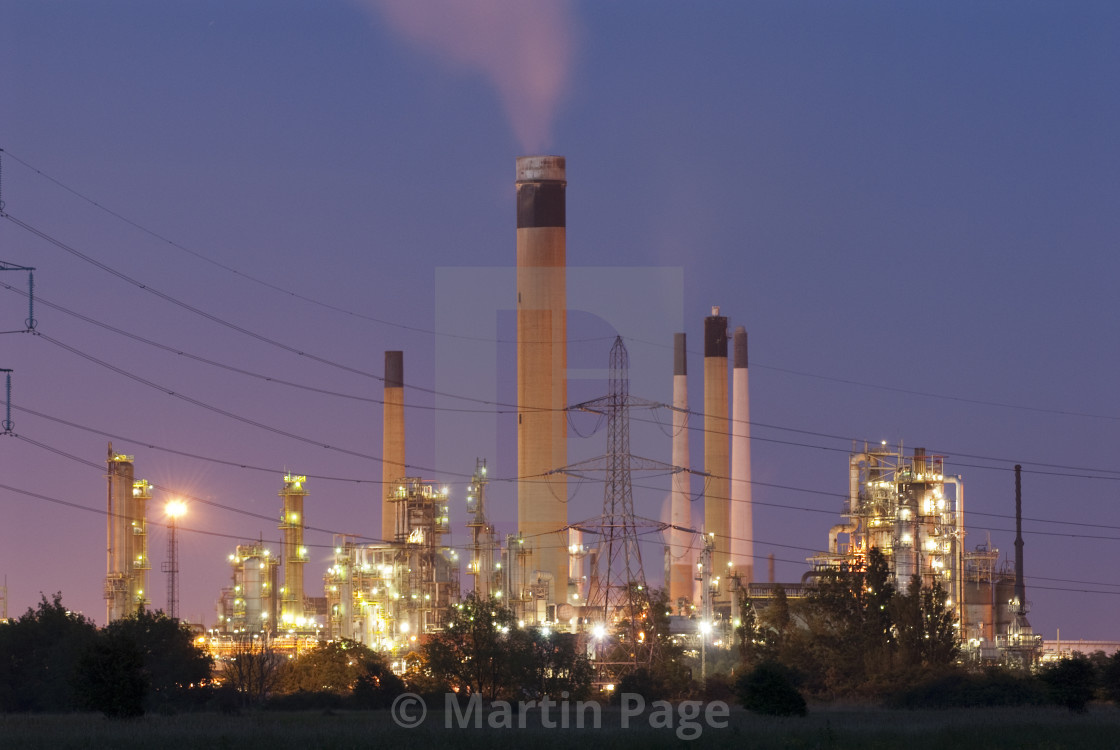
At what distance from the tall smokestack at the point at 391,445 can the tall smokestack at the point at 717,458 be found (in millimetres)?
19510

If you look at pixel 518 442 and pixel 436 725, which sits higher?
pixel 518 442

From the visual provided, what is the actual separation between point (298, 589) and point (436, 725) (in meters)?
59.3

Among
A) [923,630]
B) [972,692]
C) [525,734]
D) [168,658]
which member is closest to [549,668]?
[168,658]

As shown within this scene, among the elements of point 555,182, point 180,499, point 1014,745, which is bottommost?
point 1014,745

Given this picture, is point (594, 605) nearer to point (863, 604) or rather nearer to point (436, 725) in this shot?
point (863, 604)

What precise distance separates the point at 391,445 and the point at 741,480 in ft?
80.1

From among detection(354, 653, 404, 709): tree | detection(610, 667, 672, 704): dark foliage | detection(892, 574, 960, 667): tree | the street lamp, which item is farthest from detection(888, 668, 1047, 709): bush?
detection(354, 653, 404, 709): tree

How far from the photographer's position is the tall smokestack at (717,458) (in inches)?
4035

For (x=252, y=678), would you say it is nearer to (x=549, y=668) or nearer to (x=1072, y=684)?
(x=549, y=668)

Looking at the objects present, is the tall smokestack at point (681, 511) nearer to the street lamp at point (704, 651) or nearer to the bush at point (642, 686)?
the street lamp at point (704, 651)

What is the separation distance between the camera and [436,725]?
43.1 meters

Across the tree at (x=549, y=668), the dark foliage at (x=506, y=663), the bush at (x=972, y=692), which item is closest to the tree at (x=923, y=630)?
the bush at (x=972, y=692)

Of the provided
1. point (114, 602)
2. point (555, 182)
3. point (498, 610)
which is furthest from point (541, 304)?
point (114, 602)

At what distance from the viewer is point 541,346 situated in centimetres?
8675
